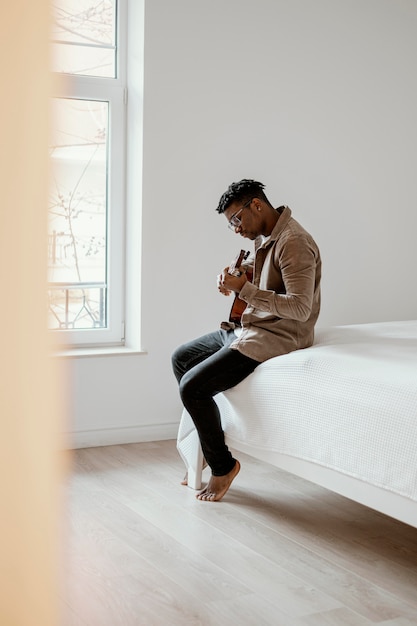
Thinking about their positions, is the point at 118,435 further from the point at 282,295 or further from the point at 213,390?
the point at 282,295

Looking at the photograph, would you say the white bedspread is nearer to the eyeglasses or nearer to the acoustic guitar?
the acoustic guitar

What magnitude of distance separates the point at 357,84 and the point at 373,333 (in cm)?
164

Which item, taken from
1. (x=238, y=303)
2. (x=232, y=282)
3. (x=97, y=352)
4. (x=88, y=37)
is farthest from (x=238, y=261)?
(x=88, y=37)

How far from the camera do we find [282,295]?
251 cm

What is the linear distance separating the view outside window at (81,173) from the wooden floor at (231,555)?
0.87 metres

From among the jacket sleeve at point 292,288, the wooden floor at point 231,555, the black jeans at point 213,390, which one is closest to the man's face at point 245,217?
the jacket sleeve at point 292,288

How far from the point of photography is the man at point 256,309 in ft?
8.25

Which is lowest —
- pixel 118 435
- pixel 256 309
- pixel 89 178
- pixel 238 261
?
pixel 118 435

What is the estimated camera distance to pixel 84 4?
11.5 ft

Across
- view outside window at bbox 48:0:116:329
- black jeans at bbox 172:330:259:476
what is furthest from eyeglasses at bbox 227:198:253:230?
view outside window at bbox 48:0:116:329

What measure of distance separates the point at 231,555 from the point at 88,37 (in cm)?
242

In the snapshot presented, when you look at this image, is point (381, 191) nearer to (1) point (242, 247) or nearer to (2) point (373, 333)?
(1) point (242, 247)

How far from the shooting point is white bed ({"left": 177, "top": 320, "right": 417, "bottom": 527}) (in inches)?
76.8

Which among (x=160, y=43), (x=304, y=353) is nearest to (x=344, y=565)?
(x=304, y=353)
